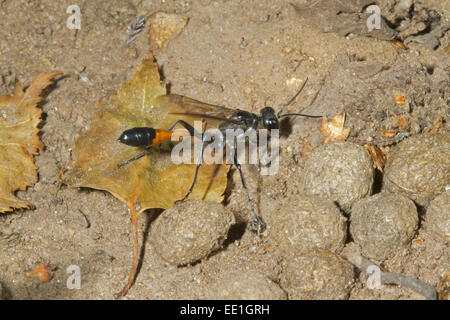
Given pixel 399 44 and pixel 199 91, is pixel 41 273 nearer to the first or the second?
A: pixel 199 91

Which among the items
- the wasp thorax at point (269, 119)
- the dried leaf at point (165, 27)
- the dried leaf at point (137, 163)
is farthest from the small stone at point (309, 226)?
the dried leaf at point (165, 27)

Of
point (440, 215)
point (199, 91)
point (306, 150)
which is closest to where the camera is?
point (440, 215)

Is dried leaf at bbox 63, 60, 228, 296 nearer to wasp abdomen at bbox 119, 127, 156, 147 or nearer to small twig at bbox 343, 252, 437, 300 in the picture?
wasp abdomen at bbox 119, 127, 156, 147

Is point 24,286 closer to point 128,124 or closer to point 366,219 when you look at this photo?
point 128,124

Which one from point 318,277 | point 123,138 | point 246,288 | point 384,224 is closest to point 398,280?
point 384,224

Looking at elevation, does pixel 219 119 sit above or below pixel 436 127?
above

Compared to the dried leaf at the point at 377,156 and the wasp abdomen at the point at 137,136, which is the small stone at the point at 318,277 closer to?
the dried leaf at the point at 377,156

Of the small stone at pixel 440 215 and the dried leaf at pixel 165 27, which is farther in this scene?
the dried leaf at pixel 165 27
